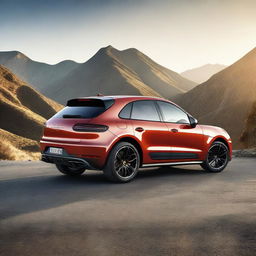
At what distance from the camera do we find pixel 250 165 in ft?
40.7

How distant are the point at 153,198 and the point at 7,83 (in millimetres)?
77821

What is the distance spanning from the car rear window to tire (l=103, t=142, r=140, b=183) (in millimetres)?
746

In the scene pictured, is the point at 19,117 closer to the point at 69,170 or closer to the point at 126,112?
the point at 69,170

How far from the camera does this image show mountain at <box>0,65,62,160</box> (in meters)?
37.3

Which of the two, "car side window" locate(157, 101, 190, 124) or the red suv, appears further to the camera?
"car side window" locate(157, 101, 190, 124)

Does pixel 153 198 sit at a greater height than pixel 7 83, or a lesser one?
lesser

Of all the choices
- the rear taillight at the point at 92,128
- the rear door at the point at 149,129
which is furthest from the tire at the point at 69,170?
the rear taillight at the point at 92,128

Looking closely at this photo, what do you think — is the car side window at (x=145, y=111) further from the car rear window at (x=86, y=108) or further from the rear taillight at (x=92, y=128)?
the rear taillight at (x=92, y=128)

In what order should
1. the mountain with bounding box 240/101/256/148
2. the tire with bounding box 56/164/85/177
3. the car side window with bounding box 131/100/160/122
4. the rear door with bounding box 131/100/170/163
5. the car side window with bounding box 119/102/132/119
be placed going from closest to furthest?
the car side window with bounding box 119/102/132/119
the rear door with bounding box 131/100/170/163
the car side window with bounding box 131/100/160/122
the tire with bounding box 56/164/85/177
the mountain with bounding box 240/101/256/148

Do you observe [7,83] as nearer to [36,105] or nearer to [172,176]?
[36,105]

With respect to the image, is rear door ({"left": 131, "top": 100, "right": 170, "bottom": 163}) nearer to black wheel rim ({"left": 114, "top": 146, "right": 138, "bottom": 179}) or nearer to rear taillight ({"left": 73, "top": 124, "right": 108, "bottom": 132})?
black wheel rim ({"left": 114, "top": 146, "right": 138, "bottom": 179})

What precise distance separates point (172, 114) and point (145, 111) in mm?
829

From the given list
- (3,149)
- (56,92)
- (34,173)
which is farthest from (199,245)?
(56,92)

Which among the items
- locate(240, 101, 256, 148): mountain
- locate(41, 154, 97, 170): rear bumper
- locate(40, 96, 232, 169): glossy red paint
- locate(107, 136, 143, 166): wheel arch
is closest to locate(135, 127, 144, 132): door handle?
locate(40, 96, 232, 169): glossy red paint
